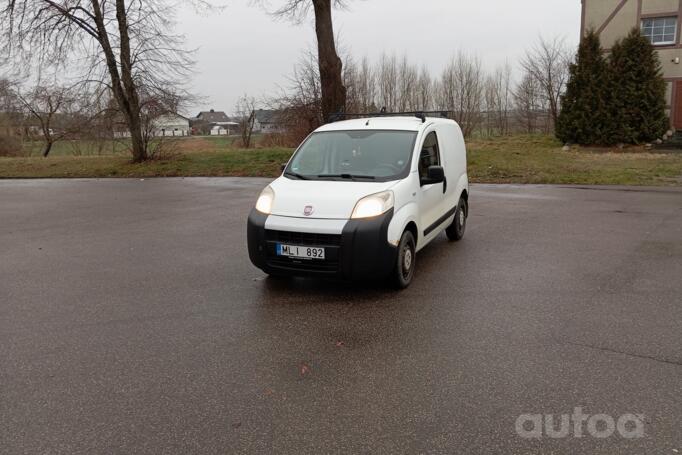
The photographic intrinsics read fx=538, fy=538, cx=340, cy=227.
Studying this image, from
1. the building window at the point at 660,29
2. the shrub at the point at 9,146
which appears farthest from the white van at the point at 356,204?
the shrub at the point at 9,146

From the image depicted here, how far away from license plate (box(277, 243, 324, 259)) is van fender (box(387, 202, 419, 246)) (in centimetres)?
A: 73

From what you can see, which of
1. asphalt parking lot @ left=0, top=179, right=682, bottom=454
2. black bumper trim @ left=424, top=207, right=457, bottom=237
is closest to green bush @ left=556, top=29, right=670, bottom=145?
asphalt parking lot @ left=0, top=179, right=682, bottom=454

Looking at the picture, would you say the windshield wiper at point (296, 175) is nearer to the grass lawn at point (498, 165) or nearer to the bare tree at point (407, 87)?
the grass lawn at point (498, 165)

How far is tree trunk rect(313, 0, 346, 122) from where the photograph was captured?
19750mm

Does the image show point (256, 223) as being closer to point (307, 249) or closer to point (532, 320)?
point (307, 249)

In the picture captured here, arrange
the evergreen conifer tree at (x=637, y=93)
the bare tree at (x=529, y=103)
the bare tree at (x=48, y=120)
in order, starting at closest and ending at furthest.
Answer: the evergreen conifer tree at (x=637, y=93) → the bare tree at (x=529, y=103) → the bare tree at (x=48, y=120)

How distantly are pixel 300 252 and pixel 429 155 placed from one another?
2.41 metres

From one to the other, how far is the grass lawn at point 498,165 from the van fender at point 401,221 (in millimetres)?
11247

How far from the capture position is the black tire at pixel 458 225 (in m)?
8.30

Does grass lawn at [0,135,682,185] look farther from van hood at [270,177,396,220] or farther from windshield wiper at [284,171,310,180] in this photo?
van hood at [270,177,396,220]

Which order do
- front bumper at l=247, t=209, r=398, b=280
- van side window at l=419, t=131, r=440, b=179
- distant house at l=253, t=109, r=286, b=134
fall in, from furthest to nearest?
1. distant house at l=253, t=109, r=286, b=134
2. van side window at l=419, t=131, r=440, b=179
3. front bumper at l=247, t=209, r=398, b=280

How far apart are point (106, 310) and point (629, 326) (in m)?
4.95

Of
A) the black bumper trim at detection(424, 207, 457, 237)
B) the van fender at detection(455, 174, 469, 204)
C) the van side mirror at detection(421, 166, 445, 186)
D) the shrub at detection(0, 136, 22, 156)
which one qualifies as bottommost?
the black bumper trim at detection(424, 207, 457, 237)

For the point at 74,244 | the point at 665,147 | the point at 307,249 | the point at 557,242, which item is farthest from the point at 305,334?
the point at 665,147
